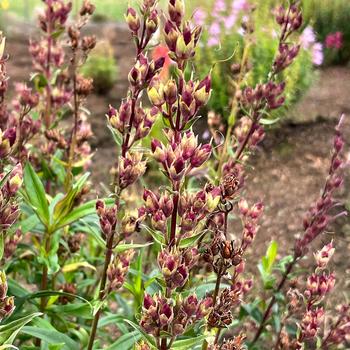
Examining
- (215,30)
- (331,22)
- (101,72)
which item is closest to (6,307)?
(215,30)

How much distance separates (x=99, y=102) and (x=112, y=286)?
20.1 ft

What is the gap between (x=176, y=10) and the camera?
4.78 ft

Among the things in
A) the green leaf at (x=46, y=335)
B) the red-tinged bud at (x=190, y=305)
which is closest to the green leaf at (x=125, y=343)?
the green leaf at (x=46, y=335)

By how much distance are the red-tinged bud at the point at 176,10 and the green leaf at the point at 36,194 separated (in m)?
1.12

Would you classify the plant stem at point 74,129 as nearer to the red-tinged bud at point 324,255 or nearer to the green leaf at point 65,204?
the green leaf at point 65,204

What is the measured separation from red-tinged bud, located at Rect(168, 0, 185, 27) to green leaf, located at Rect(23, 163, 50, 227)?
3.67ft

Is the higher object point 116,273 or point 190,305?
point 190,305

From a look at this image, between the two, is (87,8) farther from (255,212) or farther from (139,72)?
(255,212)

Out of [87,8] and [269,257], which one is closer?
[87,8]

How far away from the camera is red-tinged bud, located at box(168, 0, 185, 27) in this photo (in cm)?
145

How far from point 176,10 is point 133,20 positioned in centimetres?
24

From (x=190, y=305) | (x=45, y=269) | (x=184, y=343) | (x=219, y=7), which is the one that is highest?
(x=190, y=305)

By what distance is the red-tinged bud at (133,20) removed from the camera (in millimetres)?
1670

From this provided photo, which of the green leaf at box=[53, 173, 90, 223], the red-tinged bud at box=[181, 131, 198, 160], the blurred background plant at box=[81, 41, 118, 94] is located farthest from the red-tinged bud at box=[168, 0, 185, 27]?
the blurred background plant at box=[81, 41, 118, 94]
